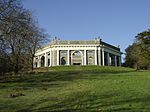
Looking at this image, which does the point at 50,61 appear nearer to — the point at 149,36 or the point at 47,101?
the point at 149,36

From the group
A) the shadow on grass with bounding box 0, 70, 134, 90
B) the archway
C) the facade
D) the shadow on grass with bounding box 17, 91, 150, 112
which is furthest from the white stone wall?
the shadow on grass with bounding box 17, 91, 150, 112

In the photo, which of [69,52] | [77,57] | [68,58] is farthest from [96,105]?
[77,57]

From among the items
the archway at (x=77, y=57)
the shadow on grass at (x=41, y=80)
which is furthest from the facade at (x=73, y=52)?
the shadow on grass at (x=41, y=80)

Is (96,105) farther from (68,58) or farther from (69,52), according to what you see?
(68,58)

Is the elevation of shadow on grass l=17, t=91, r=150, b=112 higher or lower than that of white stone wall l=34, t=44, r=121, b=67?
lower

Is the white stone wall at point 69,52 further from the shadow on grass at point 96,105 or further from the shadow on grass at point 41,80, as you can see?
the shadow on grass at point 96,105

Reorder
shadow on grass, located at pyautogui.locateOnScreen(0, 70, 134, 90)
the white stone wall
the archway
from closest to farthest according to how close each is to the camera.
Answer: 1. shadow on grass, located at pyautogui.locateOnScreen(0, 70, 134, 90)
2. the white stone wall
3. the archway

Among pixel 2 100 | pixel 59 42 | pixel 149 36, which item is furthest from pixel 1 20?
pixel 59 42

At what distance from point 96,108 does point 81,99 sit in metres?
2.70

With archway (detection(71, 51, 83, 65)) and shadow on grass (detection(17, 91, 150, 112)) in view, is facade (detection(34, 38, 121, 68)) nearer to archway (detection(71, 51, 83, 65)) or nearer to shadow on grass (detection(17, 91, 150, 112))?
archway (detection(71, 51, 83, 65))

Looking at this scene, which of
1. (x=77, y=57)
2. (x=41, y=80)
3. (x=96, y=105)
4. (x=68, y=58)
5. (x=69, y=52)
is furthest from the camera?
(x=77, y=57)

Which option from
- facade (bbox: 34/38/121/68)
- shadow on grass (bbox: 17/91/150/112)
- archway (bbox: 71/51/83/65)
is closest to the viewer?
shadow on grass (bbox: 17/91/150/112)

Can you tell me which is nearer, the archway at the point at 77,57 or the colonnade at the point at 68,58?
the colonnade at the point at 68,58

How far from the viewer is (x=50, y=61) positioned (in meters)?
114
